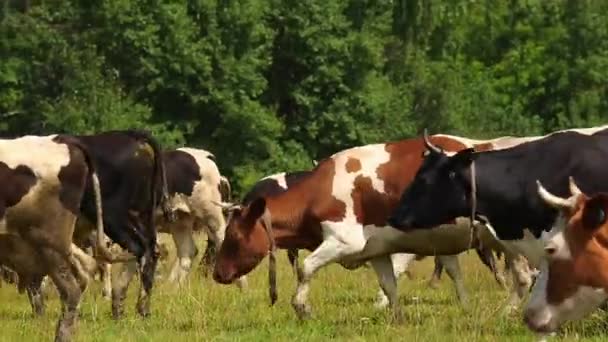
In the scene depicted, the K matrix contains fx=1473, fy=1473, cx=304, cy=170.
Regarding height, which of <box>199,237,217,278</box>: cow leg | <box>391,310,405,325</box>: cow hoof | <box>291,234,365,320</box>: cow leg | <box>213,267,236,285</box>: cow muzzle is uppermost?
<box>291,234,365,320</box>: cow leg

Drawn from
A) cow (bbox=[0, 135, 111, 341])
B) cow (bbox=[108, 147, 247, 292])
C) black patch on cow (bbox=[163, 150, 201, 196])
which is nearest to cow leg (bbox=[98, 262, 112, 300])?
cow (bbox=[108, 147, 247, 292])

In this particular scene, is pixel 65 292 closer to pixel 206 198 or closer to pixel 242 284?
pixel 242 284

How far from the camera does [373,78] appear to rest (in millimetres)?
51531

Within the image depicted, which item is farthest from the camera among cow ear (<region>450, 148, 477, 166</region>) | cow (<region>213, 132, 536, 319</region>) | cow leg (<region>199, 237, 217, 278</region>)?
cow leg (<region>199, 237, 217, 278</region>)

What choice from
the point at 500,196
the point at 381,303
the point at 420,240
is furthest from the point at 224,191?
the point at 500,196

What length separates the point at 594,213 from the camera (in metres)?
10.2

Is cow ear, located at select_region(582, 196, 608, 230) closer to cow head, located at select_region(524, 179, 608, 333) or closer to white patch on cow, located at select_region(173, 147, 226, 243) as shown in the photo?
cow head, located at select_region(524, 179, 608, 333)

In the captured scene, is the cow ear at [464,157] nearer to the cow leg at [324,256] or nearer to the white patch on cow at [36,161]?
the cow leg at [324,256]

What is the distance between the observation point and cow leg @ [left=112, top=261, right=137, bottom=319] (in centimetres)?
1578

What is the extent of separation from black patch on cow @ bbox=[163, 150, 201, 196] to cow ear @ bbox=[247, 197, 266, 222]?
5.55 m

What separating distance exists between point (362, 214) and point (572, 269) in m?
4.89

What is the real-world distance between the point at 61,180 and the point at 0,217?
601 mm

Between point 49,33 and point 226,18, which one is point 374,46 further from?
point 49,33

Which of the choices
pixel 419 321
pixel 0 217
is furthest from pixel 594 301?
pixel 0 217
